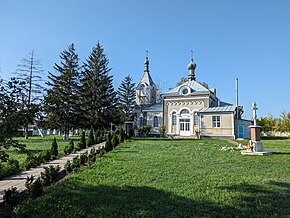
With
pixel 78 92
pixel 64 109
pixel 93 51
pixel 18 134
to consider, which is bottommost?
pixel 18 134

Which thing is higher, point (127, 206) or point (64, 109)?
point (64, 109)

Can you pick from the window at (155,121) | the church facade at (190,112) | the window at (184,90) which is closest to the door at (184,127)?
the church facade at (190,112)

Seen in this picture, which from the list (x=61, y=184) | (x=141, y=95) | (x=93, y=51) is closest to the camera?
(x=61, y=184)

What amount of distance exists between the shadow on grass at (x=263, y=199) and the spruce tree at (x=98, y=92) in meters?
23.8

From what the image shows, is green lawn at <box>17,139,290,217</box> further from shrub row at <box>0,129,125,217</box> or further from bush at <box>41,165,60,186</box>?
bush at <box>41,165,60,186</box>

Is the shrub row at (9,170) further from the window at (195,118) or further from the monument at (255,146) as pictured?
the window at (195,118)

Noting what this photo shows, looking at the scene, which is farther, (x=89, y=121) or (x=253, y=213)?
(x=89, y=121)

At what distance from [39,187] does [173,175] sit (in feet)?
11.2

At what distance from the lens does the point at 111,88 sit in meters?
33.2

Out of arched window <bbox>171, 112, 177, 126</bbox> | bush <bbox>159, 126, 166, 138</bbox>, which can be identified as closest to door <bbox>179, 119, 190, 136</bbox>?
arched window <bbox>171, 112, 177, 126</bbox>

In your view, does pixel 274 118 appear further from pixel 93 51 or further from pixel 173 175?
pixel 173 175

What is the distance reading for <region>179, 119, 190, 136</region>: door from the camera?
29.8 meters

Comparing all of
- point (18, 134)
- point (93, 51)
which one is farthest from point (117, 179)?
point (93, 51)

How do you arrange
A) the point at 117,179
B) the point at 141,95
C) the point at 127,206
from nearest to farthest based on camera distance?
the point at 127,206
the point at 117,179
the point at 141,95
